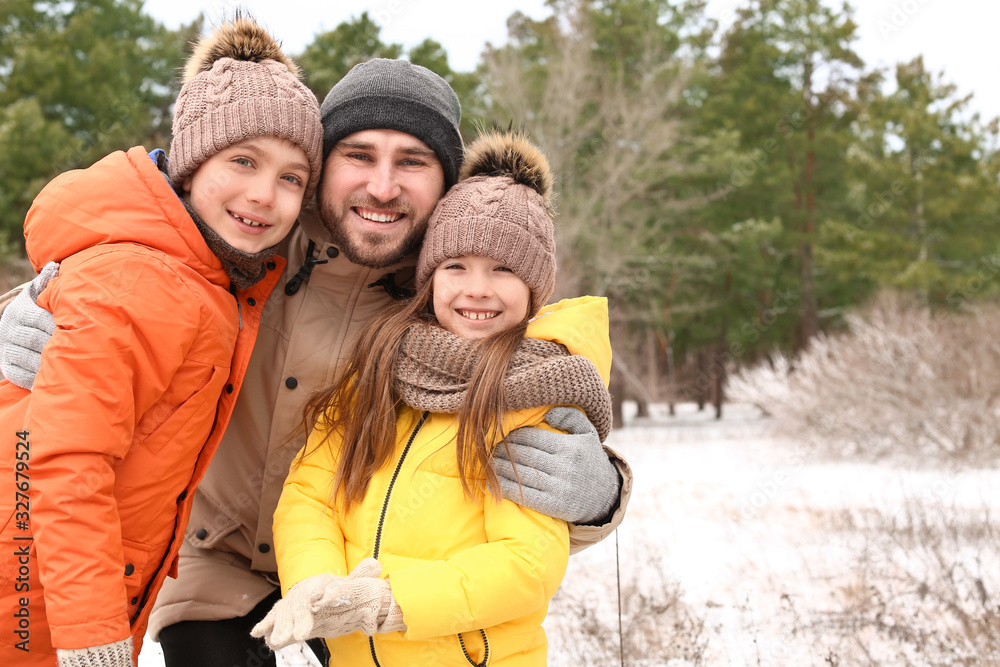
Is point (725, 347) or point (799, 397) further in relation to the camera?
point (725, 347)

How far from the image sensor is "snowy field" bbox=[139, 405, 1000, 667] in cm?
406

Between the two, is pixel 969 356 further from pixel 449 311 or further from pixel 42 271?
pixel 42 271

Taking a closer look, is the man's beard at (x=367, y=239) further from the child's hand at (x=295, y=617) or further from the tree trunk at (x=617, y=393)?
the tree trunk at (x=617, y=393)

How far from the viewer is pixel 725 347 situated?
89.5 feet

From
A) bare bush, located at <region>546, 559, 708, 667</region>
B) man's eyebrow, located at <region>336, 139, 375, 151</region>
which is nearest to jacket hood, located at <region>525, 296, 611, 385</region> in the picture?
man's eyebrow, located at <region>336, 139, 375, 151</region>

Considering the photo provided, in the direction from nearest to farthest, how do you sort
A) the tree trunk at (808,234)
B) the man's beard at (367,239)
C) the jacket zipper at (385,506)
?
the jacket zipper at (385,506) → the man's beard at (367,239) → the tree trunk at (808,234)

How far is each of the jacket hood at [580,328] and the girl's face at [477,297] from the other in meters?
0.09

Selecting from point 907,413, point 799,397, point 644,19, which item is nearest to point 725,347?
point 644,19

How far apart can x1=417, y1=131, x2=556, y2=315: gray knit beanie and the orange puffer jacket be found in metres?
0.64

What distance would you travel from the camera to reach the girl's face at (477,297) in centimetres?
220

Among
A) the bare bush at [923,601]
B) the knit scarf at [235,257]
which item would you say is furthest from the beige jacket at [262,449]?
the bare bush at [923,601]

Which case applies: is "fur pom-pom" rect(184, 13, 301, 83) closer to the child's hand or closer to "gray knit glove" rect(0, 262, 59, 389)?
"gray knit glove" rect(0, 262, 59, 389)

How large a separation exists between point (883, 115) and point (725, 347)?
9210mm

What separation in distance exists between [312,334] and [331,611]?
3.05 feet
